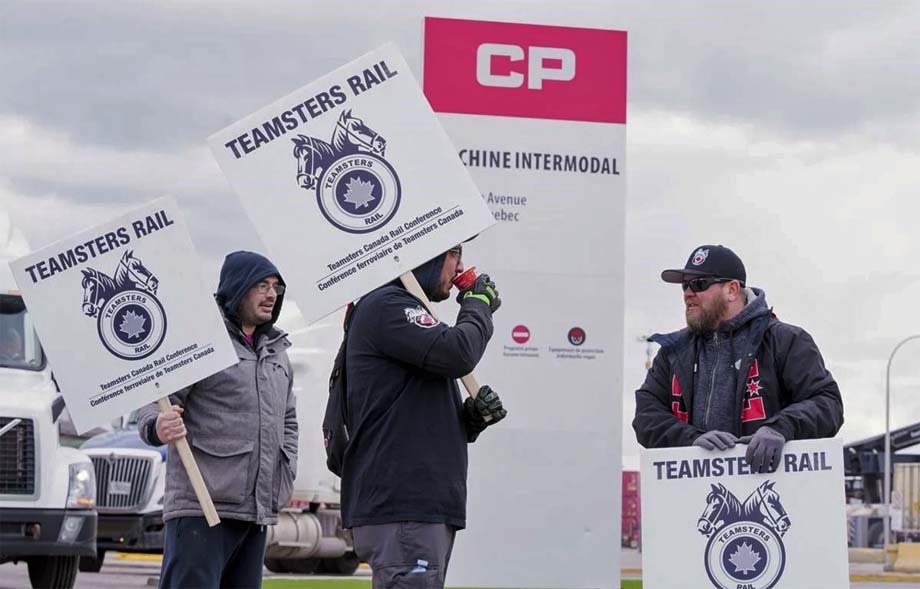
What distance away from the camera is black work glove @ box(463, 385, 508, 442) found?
5941 millimetres

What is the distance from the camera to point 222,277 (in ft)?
22.0

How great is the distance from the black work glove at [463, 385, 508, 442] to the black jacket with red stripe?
81 cm

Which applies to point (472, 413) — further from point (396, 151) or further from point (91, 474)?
point (91, 474)

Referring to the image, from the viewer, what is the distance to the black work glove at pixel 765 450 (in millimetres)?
5918

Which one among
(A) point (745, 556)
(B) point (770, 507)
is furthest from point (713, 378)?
(A) point (745, 556)

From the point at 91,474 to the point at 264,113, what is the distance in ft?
25.4

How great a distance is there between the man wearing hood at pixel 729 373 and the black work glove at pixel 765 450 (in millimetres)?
170

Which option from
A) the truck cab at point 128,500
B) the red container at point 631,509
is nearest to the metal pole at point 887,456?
the red container at point 631,509

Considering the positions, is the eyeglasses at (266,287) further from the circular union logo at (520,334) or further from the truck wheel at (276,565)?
the truck wheel at (276,565)

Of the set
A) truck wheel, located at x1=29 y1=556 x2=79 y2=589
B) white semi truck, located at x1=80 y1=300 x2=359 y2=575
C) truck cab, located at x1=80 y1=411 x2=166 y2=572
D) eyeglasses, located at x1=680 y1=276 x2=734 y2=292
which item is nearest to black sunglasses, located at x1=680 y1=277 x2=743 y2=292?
eyeglasses, located at x1=680 y1=276 x2=734 y2=292

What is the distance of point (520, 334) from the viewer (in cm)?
1072

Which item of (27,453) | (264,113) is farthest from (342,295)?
(27,453)

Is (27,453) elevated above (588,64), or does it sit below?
below

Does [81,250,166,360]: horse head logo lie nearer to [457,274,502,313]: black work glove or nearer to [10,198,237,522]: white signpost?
[10,198,237,522]: white signpost
